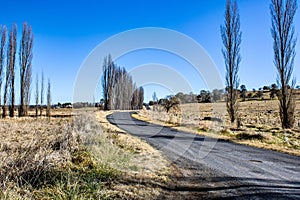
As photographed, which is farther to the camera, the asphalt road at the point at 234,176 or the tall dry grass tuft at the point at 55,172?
the asphalt road at the point at 234,176

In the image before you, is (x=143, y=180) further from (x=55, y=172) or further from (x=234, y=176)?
(x=234, y=176)

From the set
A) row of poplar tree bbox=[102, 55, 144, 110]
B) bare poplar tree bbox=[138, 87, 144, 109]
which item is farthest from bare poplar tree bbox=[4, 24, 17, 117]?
bare poplar tree bbox=[138, 87, 144, 109]

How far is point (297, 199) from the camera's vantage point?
4.70 metres

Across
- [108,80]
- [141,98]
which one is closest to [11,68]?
[108,80]

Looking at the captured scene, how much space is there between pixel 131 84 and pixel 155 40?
57353mm

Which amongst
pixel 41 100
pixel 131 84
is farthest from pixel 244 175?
pixel 131 84

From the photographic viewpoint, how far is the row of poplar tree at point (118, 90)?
53.5 m

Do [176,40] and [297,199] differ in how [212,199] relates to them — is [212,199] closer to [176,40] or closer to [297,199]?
[297,199]

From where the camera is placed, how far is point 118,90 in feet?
204

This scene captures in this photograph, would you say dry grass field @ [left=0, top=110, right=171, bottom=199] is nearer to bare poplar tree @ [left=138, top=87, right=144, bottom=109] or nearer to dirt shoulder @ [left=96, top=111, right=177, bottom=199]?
dirt shoulder @ [left=96, top=111, right=177, bottom=199]

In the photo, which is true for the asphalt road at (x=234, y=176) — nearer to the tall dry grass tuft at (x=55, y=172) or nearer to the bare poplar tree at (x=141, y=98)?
the tall dry grass tuft at (x=55, y=172)

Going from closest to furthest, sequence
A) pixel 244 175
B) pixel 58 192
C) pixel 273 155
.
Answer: pixel 58 192 → pixel 244 175 → pixel 273 155

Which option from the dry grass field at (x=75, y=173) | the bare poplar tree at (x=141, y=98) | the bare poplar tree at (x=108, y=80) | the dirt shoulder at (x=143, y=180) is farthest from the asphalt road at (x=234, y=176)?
the bare poplar tree at (x=141, y=98)

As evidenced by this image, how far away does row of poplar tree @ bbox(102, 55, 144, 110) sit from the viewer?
176 feet
